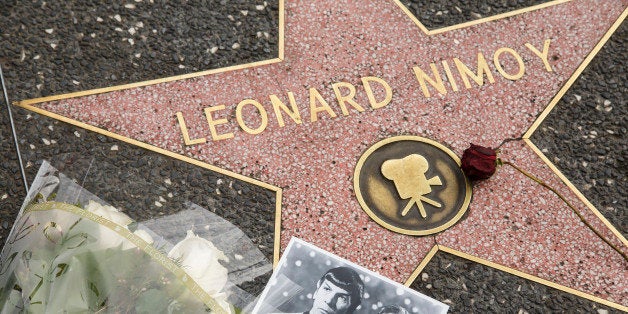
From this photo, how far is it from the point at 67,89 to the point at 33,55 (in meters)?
0.17

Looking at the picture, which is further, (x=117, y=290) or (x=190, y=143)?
(x=190, y=143)

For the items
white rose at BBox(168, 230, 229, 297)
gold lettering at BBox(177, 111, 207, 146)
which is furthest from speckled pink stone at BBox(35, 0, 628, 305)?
white rose at BBox(168, 230, 229, 297)

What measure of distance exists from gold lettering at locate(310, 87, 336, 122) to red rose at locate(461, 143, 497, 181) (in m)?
0.44

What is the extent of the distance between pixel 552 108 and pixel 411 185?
1.86 ft

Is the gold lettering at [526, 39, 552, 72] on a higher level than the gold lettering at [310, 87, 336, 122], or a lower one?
higher

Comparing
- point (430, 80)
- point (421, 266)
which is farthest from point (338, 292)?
point (430, 80)

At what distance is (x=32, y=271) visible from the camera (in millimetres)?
1146

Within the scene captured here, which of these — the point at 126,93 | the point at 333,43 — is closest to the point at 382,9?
the point at 333,43

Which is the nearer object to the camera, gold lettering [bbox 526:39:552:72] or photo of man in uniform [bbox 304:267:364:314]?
photo of man in uniform [bbox 304:267:364:314]

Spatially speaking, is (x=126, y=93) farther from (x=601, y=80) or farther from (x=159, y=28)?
(x=601, y=80)

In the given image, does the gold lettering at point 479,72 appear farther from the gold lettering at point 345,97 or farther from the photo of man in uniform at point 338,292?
the photo of man in uniform at point 338,292

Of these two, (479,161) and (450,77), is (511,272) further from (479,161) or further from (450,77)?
(450,77)

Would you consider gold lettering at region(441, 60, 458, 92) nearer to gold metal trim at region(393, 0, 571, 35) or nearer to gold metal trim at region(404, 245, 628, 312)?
gold metal trim at region(393, 0, 571, 35)

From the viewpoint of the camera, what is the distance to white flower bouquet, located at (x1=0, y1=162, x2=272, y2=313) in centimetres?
112
